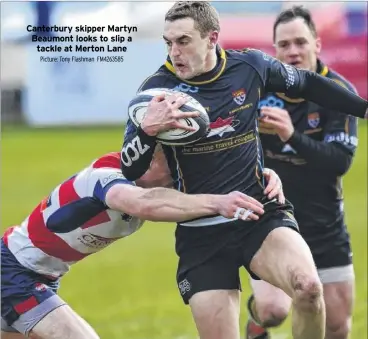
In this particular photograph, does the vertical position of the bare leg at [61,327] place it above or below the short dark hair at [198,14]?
below

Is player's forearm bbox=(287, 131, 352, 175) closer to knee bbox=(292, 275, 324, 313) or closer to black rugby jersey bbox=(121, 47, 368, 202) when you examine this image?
black rugby jersey bbox=(121, 47, 368, 202)

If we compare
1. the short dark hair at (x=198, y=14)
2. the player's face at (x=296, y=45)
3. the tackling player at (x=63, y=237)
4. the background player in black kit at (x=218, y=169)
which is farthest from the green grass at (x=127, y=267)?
the short dark hair at (x=198, y=14)

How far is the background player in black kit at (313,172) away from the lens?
7855 mm

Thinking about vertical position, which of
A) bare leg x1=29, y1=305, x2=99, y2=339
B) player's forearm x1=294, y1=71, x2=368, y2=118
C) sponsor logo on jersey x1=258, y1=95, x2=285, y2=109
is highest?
player's forearm x1=294, y1=71, x2=368, y2=118

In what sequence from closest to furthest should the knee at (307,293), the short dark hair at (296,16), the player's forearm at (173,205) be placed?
the knee at (307,293)
the player's forearm at (173,205)
the short dark hair at (296,16)

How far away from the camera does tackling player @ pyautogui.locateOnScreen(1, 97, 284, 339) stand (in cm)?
663

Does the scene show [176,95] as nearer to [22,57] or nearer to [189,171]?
[189,171]

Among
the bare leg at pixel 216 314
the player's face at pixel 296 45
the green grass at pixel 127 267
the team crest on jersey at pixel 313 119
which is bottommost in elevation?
the green grass at pixel 127 267

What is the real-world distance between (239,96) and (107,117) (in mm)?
25927

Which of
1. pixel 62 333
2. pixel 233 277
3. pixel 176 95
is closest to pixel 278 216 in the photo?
pixel 233 277

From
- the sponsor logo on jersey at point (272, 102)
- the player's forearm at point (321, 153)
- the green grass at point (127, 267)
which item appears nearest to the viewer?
the player's forearm at point (321, 153)

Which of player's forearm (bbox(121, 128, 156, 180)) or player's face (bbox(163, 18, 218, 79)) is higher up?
player's face (bbox(163, 18, 218, 79))

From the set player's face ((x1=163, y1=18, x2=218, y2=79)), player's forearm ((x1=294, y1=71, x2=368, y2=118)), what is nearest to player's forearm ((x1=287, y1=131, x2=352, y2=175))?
player's forearm ((x1=294, y1=71, x2=368, y2=118))

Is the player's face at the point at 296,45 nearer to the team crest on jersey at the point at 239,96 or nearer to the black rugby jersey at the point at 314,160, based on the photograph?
the black rugby jersey at the point at 314,160
